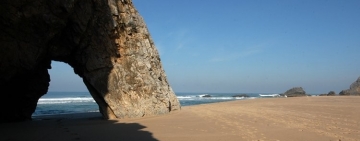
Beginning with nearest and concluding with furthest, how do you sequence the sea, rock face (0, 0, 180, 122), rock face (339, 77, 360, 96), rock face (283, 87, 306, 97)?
rock face (0, 0, 180, 122), the sea, rock face (339, 77, 360, 96), rock face (283, 87, 306, 97)

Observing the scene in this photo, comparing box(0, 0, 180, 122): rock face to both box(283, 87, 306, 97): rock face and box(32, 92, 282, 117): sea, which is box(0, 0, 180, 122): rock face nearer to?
box(32, 92, 282, 117): sea

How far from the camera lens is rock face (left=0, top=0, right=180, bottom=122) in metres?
10.9

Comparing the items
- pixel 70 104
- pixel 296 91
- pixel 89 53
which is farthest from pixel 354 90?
pixel 89 53

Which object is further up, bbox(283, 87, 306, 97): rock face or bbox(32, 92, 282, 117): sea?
bbox(283, 87, 306, 97): rock face

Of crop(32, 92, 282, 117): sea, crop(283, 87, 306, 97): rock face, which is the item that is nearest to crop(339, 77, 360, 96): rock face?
crop(283, 87, 306, 97): rock face

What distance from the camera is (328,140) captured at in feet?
23.4

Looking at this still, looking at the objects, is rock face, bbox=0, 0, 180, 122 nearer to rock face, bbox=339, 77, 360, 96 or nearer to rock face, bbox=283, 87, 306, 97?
rock face, bbox=339, 77, 360, 96

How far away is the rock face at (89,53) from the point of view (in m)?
10.9

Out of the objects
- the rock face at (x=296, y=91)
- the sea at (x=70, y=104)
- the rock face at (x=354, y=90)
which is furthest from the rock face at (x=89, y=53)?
the rock face at (x=296, y=91)

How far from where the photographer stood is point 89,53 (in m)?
13.5

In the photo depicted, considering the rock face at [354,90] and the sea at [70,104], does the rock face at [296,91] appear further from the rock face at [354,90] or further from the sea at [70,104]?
the sea at [70,104]

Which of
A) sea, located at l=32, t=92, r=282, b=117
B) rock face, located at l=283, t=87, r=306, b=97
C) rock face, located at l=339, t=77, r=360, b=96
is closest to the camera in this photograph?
sea, located at l=32, t=92, r=282, b=117

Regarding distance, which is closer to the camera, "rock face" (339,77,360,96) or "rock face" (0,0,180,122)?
"rock face" (0,0,180,122)

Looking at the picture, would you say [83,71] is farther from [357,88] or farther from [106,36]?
[357,88]
